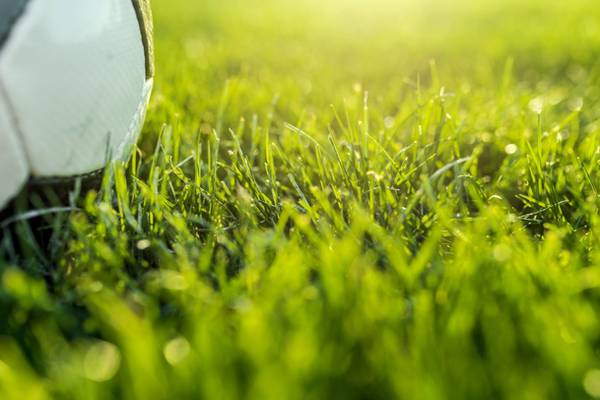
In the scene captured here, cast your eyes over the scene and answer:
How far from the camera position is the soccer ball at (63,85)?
1415mm

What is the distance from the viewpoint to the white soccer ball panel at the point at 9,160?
140 cm

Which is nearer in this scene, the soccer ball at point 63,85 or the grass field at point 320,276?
the grass field at point 320,276

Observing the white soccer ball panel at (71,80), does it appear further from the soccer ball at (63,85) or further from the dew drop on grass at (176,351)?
the dew drop on grass at (176,351)

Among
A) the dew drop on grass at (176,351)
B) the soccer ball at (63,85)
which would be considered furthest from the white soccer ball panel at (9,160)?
the dew drop on grass at (176,351)

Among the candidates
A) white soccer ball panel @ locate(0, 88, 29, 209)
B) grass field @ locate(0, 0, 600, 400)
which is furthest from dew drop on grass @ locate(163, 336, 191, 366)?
white soccer ball panel @ locate(0, 88, 29, 209)

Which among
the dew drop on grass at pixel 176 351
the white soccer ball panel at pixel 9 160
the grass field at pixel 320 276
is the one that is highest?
the white soccer ball panel at pixel 9 160

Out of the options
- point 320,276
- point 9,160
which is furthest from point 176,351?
point 9,160

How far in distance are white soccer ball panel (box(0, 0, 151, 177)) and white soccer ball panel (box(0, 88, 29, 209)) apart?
0.7 inches

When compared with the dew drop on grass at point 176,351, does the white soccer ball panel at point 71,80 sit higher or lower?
higher

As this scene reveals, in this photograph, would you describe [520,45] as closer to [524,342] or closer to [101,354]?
[524,342]

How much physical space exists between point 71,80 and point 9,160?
21 centimetres

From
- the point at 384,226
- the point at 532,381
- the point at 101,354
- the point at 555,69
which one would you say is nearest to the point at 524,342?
the point at 532,381

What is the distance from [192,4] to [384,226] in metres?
6.57

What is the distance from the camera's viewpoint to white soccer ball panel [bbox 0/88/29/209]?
4.60 feet
